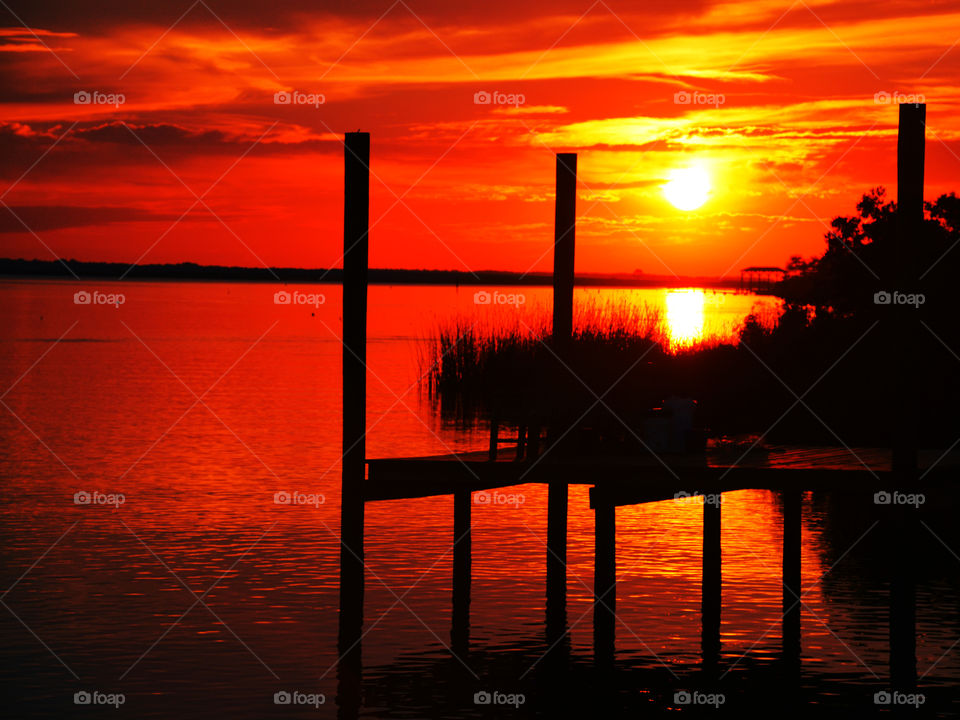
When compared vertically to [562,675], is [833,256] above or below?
above

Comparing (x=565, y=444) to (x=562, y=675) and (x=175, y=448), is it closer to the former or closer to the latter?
(x=562, y=675)

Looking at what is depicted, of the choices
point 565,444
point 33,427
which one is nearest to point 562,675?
point 565,444

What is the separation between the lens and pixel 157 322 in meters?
103

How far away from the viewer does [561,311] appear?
1872 centimetres

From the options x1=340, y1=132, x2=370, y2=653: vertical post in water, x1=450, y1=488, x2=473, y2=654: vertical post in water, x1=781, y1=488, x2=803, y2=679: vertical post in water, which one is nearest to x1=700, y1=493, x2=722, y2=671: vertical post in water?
x1=781, y1=488, x2=803, y2=679: vertical post in water

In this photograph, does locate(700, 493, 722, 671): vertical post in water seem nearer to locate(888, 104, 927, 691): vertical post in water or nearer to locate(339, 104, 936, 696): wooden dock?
locate(339, 104, 936, 696): wooden dock

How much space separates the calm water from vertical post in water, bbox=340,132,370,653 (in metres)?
1.31

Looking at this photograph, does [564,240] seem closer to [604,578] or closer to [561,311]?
[561,311]

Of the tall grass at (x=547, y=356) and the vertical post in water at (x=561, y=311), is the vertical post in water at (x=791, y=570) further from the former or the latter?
the vertical post in water at (x=561, y=311)

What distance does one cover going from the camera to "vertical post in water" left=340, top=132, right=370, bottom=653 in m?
16.1

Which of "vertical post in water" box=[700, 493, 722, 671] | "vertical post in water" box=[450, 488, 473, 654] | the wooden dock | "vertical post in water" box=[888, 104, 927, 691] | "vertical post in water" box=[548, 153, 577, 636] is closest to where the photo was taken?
"vertical post in water" box=[888, 104, 927, 691]

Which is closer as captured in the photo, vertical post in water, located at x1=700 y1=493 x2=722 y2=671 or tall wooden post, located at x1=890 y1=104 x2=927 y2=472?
tall wooden post, located at x1=890 y1=104 x2=927 y2=472

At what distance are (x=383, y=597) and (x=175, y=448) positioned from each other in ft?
56.4

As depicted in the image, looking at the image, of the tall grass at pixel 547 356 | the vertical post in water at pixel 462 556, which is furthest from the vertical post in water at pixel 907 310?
the vertical post in water at pixel 462 556
